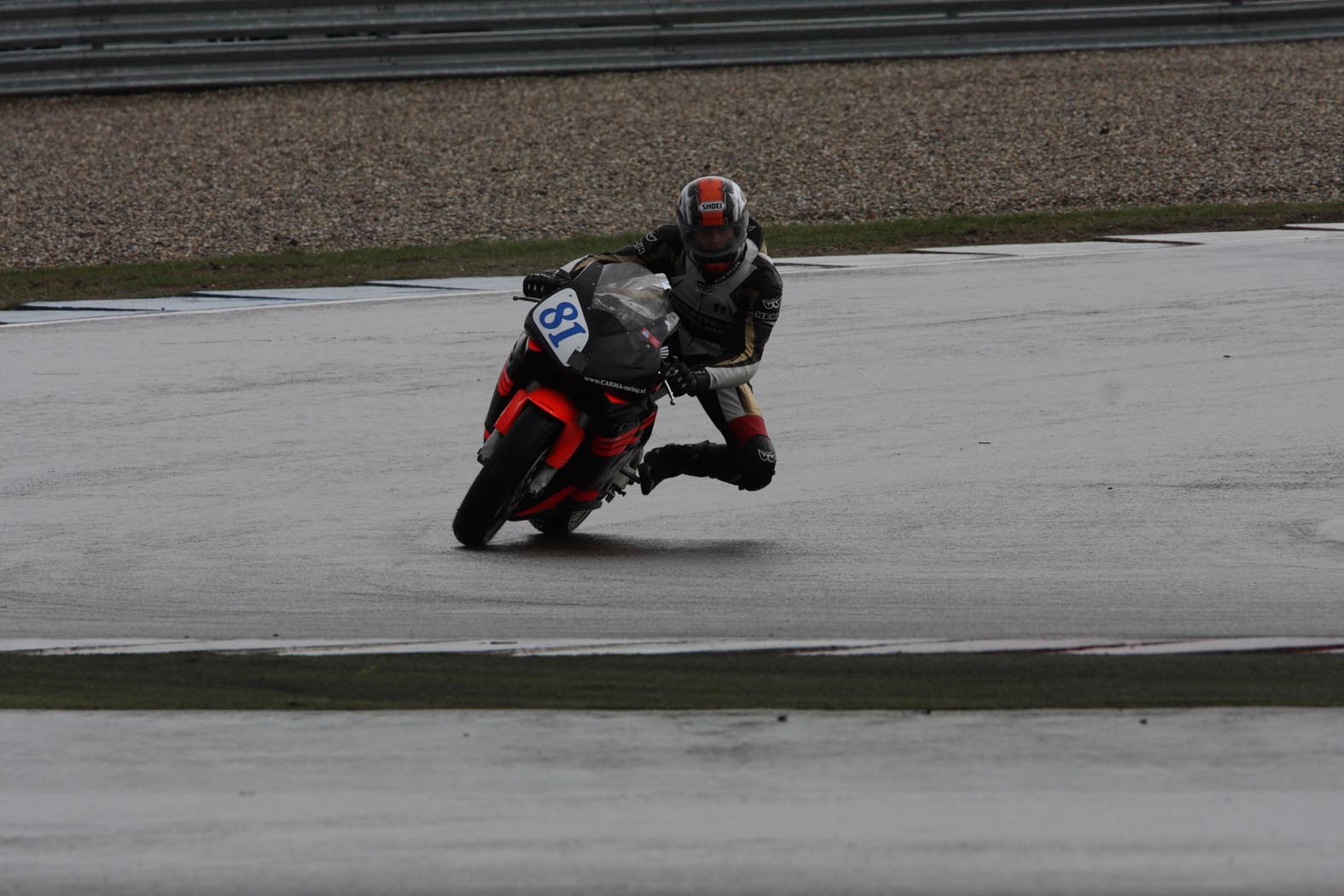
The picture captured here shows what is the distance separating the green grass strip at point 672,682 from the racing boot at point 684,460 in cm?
206

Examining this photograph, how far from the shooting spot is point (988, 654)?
4977 mm

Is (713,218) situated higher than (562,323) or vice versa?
(713,218)

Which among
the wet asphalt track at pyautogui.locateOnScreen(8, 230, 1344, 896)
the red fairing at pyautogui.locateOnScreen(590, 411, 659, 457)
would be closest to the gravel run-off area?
the wet asphalt track at pyautogui.locateOnScreen(8, 230, 1344, 896)

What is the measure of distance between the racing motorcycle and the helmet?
0.24 metres

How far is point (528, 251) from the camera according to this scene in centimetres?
1469

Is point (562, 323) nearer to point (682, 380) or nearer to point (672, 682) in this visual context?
point (682, 380)

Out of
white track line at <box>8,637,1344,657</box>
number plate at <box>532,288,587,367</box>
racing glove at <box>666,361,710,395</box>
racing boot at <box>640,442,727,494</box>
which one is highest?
number plate at <box>532,288,587,367</box>

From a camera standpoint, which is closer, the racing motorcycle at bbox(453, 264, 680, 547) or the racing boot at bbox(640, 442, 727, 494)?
the racing motorcycle at bbox(453, 264, 680, 547)

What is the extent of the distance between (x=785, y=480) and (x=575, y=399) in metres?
1.47

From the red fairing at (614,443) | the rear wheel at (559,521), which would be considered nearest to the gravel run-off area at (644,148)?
the rear wheel at (559,521)

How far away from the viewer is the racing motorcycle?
6.29 metres

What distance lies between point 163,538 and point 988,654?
3173 mm

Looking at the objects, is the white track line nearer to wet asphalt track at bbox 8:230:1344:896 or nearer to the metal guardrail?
wet asphalt track at bbox 8:230:1344:896

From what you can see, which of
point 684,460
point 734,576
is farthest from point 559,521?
point 734,576
